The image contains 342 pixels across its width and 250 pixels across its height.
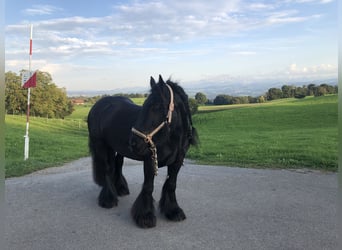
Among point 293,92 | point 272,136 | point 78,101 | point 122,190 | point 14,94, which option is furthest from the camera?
point 78,101

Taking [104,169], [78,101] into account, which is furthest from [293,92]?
[104,169]

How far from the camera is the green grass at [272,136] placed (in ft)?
28.3

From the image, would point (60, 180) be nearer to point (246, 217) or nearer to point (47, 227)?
point (47, 227)

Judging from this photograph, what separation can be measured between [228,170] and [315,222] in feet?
10.4

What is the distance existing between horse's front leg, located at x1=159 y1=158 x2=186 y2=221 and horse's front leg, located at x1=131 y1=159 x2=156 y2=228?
25 centimetres

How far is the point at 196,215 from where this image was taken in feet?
15.2

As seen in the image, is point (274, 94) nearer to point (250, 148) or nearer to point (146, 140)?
point (250, 148)

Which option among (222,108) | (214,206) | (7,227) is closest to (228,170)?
(214,206)

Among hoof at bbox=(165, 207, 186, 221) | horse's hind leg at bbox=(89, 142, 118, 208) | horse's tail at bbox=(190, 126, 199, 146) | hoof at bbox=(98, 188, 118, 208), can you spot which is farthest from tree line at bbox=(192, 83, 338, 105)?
hoof at bbox=(165, 207, 186, 221)

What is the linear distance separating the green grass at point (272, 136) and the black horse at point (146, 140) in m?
1.01

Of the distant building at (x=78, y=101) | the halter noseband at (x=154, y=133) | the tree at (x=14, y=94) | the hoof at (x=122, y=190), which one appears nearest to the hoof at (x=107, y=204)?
the hoof at (x=122, y=190)

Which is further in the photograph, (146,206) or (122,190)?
(122,190)

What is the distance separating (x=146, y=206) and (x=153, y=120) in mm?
1223

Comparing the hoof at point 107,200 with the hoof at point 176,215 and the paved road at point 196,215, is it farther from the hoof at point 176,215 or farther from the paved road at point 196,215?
the hoof at point 176,215
